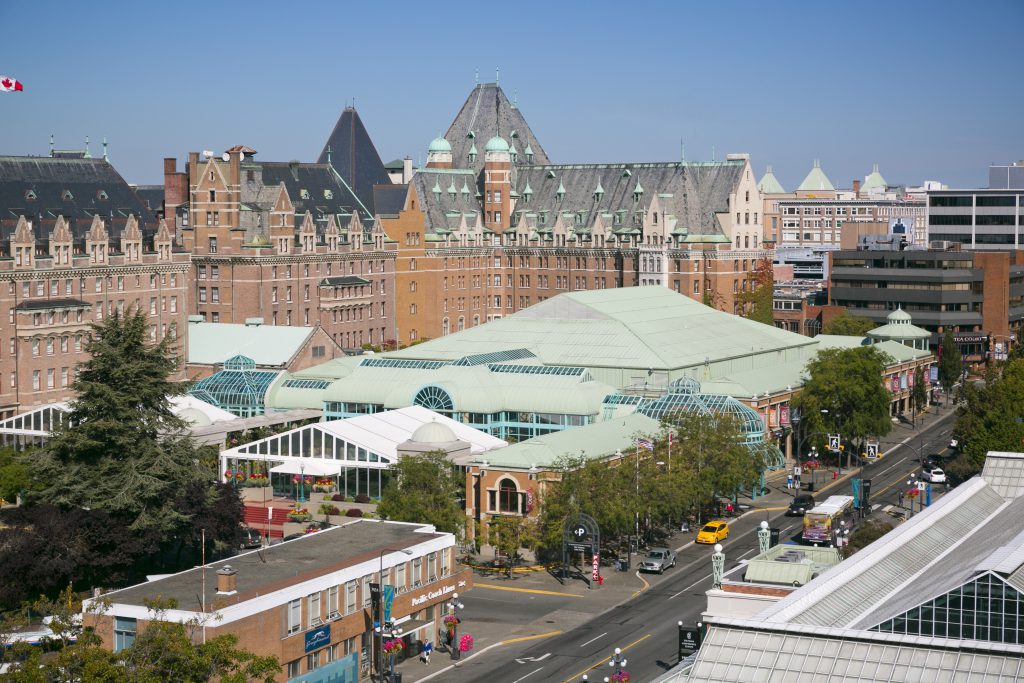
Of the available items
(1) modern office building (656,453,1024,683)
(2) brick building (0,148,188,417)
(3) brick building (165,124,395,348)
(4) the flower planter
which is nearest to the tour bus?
(4) the flower planter

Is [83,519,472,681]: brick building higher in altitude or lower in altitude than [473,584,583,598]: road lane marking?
higher

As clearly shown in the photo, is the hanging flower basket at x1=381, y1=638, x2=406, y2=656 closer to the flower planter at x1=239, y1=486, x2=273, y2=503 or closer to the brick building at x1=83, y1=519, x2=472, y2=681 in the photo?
the brick building at x1=83, y1=519, x2=472, y2=681

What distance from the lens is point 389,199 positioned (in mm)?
196375

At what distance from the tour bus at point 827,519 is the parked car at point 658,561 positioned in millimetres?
8084

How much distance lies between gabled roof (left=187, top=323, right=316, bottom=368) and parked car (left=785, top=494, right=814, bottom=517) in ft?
155

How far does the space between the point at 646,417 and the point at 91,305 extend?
165 ft

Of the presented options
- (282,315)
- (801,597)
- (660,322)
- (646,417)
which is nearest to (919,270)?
(660,322)

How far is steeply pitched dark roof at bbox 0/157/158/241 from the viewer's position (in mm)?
140375

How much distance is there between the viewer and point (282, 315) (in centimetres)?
17188

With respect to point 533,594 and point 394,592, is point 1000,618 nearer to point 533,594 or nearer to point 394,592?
point 394,592

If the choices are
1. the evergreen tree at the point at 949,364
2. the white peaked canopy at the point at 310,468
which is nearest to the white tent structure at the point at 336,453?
the white peaked canopy at the point at 310,468

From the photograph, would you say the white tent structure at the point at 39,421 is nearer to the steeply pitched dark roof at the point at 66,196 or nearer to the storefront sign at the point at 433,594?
the steeply pitched dark roof at the point at 66,196

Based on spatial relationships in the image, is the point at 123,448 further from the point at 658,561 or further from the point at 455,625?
the point at 658,561

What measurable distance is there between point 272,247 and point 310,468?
65525 millimetres
